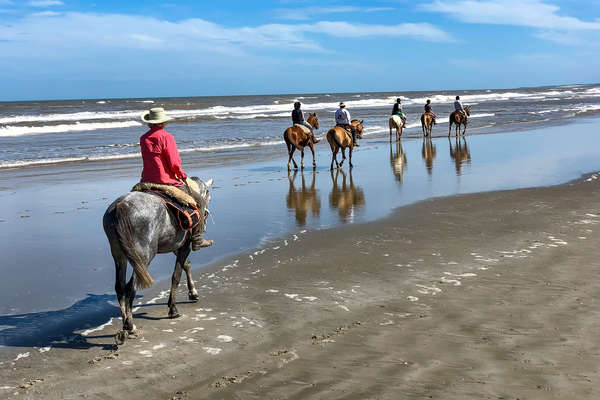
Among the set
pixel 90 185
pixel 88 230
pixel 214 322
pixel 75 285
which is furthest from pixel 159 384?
pixel 90 185

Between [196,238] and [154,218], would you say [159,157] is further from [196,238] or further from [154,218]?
[196,238]

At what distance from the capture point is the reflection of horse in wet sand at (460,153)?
58.9ft

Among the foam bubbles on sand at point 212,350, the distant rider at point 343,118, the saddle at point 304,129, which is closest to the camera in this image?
the foam bubbles on sand at point 212,350

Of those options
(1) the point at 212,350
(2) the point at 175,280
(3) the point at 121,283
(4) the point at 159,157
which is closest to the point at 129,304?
(3) the point at 121,283

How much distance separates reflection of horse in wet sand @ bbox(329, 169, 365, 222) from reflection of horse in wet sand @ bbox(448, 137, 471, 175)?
3.63 m

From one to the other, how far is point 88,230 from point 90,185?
5364mm

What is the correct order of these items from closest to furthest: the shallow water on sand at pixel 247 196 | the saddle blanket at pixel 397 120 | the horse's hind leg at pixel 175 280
→ the horse's hind leg at pixel 175 280
the shallow water on sand at pixel 247 196
the saddle blanket at pixel 397 120

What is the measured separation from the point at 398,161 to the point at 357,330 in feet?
47.1

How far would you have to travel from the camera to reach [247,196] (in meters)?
13.0

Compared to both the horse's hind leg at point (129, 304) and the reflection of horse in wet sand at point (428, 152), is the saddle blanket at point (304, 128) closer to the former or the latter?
the reflection of horse in wet sand at point (428, 152)

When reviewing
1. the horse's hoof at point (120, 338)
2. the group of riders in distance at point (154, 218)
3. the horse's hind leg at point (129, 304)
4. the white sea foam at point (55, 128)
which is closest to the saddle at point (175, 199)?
the group of riders in distance at point (154, 218)

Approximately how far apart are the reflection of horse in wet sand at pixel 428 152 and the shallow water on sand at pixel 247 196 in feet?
0.15

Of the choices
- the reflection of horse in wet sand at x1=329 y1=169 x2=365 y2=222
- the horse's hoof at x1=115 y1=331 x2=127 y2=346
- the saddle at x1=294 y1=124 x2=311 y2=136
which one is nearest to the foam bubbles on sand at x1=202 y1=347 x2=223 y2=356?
the horse's hoof at x1=115 y1=331 x2=127 y2=346

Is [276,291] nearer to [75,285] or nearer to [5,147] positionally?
[75,285]
